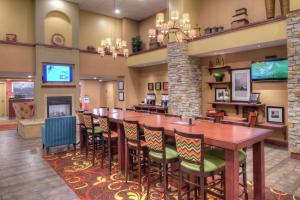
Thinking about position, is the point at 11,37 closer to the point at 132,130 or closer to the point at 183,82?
the point at 183,82

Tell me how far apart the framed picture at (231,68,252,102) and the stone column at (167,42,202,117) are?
4.04 feet

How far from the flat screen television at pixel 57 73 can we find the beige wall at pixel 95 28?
1.52 metres

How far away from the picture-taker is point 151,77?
32.1 ft

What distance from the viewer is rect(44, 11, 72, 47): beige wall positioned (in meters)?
8.13

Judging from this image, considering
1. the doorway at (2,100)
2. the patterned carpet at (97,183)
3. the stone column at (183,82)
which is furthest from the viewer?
the doorway at (2,100)

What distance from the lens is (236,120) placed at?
6.00 metres

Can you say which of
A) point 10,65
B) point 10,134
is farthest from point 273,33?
point 10,134

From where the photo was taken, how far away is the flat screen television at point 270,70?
546 centimetres

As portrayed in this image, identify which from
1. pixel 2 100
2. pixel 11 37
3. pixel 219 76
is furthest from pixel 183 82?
pixel 2 100

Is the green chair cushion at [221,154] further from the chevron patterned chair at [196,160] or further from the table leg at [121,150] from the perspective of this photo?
the table leg at [121,150]

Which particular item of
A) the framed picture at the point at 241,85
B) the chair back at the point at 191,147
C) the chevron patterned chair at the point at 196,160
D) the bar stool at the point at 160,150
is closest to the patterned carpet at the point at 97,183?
the bar stool at the point at 160,150

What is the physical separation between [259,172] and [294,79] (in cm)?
287

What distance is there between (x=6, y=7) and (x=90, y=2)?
2.92 meters

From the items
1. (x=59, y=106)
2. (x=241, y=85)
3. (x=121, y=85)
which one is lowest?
(x=59, y=106)
